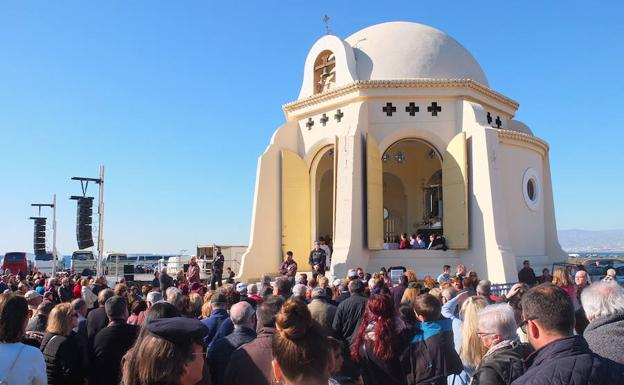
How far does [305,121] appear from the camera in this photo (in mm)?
21016

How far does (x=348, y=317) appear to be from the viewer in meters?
6.00

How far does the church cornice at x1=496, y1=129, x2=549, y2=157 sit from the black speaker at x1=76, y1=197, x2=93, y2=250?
14268 mm

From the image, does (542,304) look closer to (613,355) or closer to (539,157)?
(613,355)

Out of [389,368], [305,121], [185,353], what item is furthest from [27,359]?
[305,121]

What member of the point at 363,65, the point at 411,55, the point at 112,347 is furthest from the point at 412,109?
the point at 112,347

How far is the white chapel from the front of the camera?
701 inches

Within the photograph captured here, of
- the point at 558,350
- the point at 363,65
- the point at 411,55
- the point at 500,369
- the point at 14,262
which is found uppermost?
the point at 411,55

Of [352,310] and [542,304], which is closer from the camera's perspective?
[542,304]

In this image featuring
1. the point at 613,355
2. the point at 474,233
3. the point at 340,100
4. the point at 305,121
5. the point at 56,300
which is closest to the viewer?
the point at 613,355

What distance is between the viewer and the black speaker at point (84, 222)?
1773cm

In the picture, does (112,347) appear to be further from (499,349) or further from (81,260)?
(81,260)

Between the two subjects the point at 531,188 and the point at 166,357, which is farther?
the point at 531,188

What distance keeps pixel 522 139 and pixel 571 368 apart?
60.6 ft

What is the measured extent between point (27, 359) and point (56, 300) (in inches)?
311
